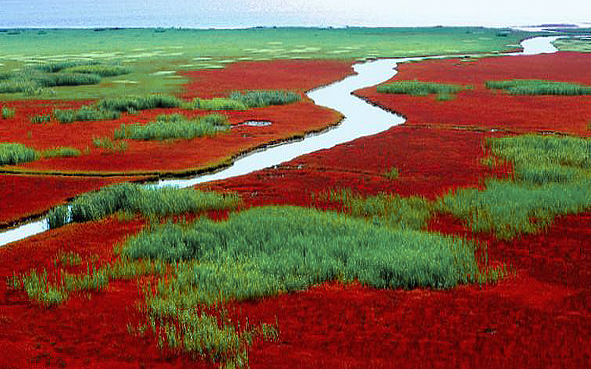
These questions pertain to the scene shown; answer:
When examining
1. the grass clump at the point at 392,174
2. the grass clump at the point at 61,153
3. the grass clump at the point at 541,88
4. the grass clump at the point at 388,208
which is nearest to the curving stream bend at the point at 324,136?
the grass clump at the point at 392,174

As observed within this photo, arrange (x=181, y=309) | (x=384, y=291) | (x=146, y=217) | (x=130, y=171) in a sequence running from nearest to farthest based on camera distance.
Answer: (x=181, y=309) → (x=384, y=291) → (x=146, y=217) → (x=130, y=171)

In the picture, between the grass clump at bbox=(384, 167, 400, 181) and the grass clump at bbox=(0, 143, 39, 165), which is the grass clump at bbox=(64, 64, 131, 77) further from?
the grass clump at bbox=(384, 167, 400, 181)

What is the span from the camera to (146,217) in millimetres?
14969

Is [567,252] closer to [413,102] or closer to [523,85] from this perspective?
[413,102]

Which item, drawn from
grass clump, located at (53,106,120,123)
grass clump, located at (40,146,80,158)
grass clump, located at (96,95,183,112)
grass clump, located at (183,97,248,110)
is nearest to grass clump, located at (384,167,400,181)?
grass clump, located at (40,146,80,158)

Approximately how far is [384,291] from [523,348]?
8.34 feet

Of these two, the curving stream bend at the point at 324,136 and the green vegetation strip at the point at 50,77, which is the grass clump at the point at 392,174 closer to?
the curving stream bend at the point at 324,136

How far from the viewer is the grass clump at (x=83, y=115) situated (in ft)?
98.5

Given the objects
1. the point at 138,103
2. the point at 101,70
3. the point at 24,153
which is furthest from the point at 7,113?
the point at 101,70

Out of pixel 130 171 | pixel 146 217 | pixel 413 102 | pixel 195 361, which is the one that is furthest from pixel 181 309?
pixel 413 102

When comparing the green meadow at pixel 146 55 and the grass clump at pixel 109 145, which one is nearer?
the grass clump at pixel 109 145

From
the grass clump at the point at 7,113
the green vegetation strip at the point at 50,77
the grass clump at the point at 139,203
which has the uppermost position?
the green vegetation strip at the point at 50,77

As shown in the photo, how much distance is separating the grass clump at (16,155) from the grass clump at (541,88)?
26.6 metres

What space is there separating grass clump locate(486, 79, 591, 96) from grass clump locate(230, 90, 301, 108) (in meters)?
12.5
